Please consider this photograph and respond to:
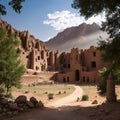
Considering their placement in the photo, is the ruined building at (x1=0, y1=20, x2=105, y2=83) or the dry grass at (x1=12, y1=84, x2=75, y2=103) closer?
the dry grass at (x1=12, y1=84, x2=75, y2=103)

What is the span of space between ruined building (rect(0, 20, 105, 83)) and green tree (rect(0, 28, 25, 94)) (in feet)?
114

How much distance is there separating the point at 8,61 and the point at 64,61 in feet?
199

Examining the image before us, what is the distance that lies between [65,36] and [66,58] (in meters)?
109

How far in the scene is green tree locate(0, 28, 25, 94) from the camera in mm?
24816

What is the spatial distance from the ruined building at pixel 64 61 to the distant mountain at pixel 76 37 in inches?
3472

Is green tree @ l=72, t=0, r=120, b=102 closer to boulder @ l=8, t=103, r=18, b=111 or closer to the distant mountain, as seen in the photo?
boulder @ l=8, t=103, r=18, b=111

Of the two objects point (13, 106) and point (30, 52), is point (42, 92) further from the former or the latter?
point (30, 52)

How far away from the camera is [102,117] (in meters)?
14.3

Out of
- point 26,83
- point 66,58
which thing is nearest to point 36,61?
point 66,58

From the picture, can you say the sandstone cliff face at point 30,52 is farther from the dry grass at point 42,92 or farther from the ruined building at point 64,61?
the dry grass at point 42,92

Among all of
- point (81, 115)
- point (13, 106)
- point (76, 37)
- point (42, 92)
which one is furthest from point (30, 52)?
point (76, 37)

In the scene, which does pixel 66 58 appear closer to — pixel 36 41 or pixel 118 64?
pixel 36 41

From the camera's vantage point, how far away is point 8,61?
25688 millimetres

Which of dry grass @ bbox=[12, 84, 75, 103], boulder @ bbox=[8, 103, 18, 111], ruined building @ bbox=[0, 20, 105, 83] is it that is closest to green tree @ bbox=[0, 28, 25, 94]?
dry grass @ bbox=[12, 84, 75, 103]
